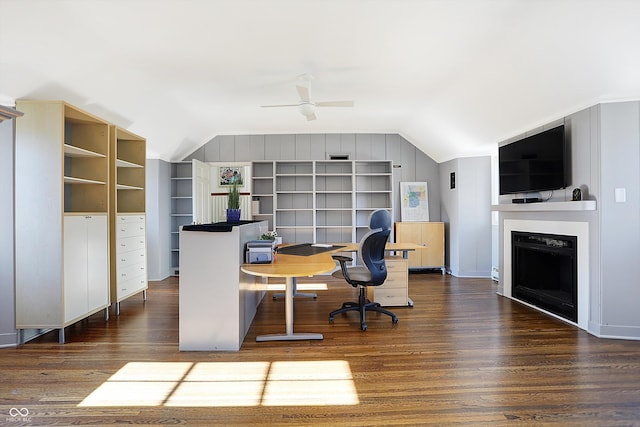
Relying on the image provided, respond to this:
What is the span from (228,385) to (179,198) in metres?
4.64

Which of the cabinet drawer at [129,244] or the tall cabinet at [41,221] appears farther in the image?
the cabinet drawer at [129,244]

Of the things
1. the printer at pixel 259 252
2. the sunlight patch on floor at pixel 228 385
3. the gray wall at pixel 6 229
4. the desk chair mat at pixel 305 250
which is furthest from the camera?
the desk chair mat at pixel 305 250

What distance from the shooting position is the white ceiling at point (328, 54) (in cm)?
246

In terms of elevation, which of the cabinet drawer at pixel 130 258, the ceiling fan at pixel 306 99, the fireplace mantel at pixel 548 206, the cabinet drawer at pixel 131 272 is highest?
the ceiling fan at pixel 306 99

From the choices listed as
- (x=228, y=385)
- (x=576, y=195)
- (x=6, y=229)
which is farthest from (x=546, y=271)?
(x=6, y=229)

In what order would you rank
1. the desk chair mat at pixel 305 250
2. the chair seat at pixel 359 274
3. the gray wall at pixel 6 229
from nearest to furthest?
the gray wall at pixel 6 229
the chair seat at pixel 359 274
the desk chair mat at pixel 305 250

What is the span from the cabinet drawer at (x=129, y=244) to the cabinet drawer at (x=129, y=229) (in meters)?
0.05

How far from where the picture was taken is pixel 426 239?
6184 millimetres

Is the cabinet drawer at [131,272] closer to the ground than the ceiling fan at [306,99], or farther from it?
closer to the ground

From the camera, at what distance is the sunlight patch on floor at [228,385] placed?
2068mm

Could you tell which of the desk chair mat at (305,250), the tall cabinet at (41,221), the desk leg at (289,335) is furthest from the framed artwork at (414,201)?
the tall cabinet at (41,221)

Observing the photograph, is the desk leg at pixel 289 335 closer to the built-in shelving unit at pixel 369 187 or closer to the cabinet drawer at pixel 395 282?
the cabinet drawer at pixel 395 282

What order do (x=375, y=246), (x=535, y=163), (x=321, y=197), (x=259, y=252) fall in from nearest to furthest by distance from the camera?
(x=259, y=252), (x=375, y=246), (x=535, y=163), (x=321, y=197)

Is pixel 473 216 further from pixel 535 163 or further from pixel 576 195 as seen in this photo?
pixel 576 195
